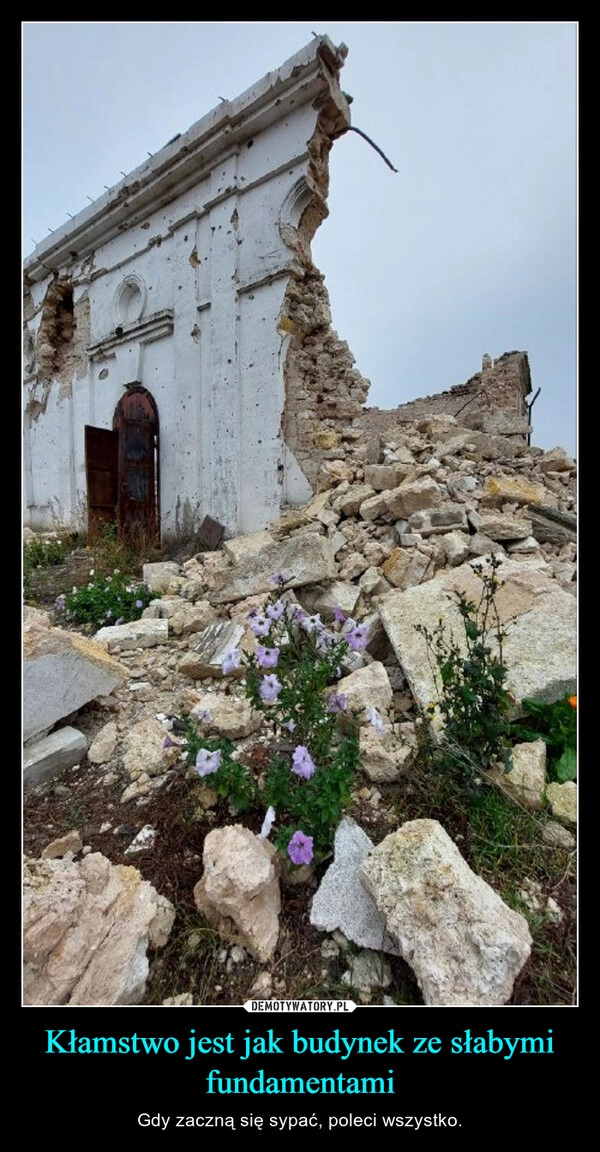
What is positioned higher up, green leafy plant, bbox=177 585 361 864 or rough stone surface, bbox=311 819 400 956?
green leafy plant, bbox=177 585 361 864

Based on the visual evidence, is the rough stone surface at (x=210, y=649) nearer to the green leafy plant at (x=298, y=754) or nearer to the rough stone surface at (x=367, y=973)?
the green leafy plant at (x=298, y=754)

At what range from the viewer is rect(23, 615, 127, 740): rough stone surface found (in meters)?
2.06

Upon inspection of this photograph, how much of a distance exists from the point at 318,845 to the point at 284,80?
7.16m

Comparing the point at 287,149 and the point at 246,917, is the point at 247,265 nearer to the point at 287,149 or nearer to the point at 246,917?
the point at 287,149

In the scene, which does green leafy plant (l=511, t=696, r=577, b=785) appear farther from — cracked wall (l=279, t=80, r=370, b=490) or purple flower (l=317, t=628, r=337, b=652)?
cracked wall (l=279, t=80, r=370, b=490)

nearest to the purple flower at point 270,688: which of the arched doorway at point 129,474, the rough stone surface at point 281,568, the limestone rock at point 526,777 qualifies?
the limestone rock at point 526,777

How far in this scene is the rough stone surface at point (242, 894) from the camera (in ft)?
3.94

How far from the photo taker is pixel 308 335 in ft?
17.8

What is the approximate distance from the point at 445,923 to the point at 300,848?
0.39 metres

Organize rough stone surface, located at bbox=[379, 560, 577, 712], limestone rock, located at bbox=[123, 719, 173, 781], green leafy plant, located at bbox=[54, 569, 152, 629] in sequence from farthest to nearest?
green leafy plant, located at bbox=[54, 569, 152, 629] → rough stone surface, located at bbox=[379, 560, 577, 712] → limestone rock, located at bbox=[123, 719, 173, 781]

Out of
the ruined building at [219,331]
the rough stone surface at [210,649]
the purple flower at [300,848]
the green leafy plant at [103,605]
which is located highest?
the ruined building at [219,331]

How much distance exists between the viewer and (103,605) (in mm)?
3945

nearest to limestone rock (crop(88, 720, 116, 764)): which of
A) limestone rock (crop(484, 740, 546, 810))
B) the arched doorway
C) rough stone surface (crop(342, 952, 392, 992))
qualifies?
rough stone surface (crop(342, 952, 392, 992))

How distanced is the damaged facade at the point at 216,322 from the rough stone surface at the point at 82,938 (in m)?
4.40
